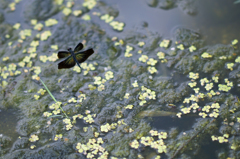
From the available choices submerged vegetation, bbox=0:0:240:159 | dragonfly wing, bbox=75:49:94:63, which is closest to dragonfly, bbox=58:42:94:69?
dragonfly wing, bbox=75:49:94:63

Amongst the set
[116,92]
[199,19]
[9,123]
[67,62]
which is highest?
[199,19]

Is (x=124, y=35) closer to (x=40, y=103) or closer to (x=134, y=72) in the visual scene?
(x=134, y=72)

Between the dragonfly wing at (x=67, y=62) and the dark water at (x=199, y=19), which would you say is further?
the dark water at (x=199, y=19)

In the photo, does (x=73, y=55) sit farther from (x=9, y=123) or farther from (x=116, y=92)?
(x=9, y=123)

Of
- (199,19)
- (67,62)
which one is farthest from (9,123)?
(199,19)

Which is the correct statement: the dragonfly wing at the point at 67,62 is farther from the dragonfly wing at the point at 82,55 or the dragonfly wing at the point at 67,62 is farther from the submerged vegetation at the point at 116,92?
the submerged vegetation at the point at 116,92

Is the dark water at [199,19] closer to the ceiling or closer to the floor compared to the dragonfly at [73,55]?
closer to the ceiling

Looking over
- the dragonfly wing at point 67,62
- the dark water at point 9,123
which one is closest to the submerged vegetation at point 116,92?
the dark water at point 9,123

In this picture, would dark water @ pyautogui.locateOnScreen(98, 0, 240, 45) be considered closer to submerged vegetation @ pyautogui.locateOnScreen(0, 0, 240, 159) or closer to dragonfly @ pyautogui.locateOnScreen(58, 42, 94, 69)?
submerged vegetation @ pyautogui.locateOnScreen(0, 0, 240, 159)
